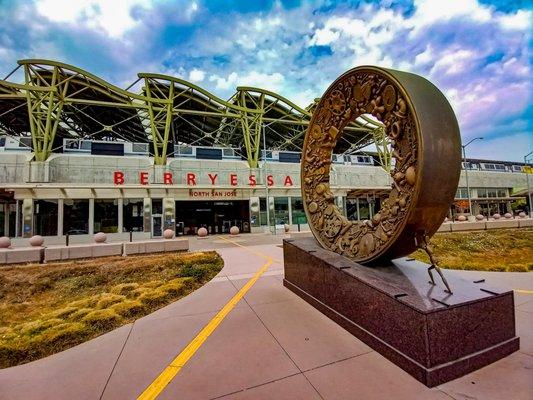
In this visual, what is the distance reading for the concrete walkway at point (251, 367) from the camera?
2.79 metres

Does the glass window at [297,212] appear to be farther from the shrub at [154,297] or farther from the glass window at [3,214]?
the glass window at [3,214]

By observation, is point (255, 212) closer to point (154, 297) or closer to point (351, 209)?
point (351, 209)

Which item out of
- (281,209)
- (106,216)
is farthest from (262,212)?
(106,216)

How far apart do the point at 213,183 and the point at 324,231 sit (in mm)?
26000

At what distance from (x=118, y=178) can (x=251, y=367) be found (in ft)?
93.8

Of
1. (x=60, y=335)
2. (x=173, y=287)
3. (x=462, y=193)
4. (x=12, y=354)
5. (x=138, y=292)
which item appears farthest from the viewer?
(x=462, y=193)

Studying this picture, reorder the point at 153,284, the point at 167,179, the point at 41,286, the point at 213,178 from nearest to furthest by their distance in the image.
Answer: the point at 153,284, the point at 41,286, the point at 167,179, the point at 213,178

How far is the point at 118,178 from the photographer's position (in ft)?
89.5

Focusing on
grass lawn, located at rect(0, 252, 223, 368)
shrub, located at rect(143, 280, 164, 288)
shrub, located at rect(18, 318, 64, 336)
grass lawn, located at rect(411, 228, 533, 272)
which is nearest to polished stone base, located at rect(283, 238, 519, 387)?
grass lawn, located at rect(0, 252, 223, 368)

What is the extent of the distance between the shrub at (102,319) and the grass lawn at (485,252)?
9147 millimetres

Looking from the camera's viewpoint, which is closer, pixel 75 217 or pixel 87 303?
pixel 87 303

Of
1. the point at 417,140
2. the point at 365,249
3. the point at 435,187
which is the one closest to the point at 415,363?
the point at 365,249

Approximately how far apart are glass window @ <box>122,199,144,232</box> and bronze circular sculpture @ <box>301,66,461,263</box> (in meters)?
25.8

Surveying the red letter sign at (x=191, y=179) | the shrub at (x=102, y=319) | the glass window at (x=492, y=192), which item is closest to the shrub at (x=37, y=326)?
the shrub at (x=102, y=319)
